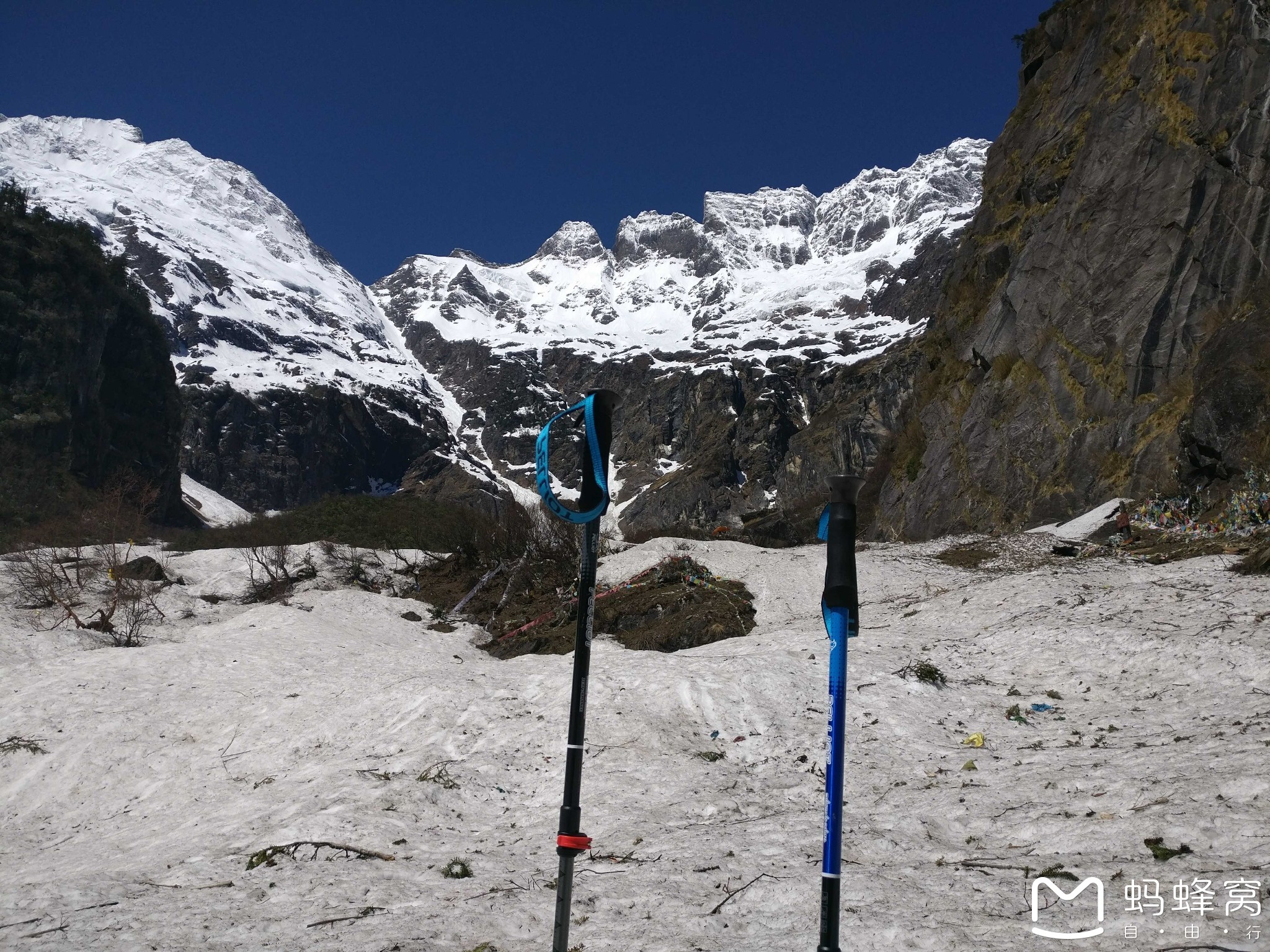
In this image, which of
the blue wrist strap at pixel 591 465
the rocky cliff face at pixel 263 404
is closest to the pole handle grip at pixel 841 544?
the blue wrist strap at pixel 591 465

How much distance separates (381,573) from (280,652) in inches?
513

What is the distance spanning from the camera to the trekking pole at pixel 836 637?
2877mm

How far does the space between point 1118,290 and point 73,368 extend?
78.4 meters

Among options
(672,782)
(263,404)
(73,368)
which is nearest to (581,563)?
(672,782)

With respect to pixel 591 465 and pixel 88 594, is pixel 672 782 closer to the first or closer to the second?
pixel 591 465

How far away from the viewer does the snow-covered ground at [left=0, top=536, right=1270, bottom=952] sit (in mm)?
4281

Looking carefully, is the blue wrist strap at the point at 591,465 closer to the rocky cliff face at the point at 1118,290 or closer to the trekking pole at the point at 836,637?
the trekking pole at the point at 836,637

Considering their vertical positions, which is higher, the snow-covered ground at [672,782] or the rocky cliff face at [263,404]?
the rocky cliff face at [263,404]

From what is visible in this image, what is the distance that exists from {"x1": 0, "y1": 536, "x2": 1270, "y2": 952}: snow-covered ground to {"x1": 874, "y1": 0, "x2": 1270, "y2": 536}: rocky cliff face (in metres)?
7.89

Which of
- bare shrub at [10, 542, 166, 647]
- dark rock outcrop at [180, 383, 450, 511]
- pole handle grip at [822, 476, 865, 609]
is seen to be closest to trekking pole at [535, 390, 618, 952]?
pole handle grip at [822, 476, 865, 609]

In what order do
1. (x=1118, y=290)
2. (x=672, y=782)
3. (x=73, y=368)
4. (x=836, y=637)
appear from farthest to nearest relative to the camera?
(x=73, y=368) → (x=1118, y=290) → (x=672, y=782) → (x=836, y=637)

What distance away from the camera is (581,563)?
328cm

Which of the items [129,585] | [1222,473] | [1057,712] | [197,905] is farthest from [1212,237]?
[129,585]

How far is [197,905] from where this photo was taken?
479 centimetres
